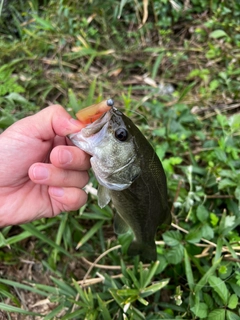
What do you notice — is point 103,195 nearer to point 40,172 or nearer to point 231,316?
point 40,172

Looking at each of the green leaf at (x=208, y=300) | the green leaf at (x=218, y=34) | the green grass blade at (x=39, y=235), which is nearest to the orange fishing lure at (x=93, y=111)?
the green grass blade at (x=39, y=235)

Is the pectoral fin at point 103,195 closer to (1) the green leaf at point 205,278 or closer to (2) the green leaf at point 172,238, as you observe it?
(2) the green leaf at point 172,238

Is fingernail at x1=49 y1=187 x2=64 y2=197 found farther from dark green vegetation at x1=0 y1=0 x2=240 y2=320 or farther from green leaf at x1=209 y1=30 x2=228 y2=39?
green leaf at x1=209 y1=30 x2=228 y2=39

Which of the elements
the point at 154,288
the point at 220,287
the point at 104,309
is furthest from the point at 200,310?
the point at 104,309

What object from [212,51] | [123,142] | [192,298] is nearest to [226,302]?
[192,298]

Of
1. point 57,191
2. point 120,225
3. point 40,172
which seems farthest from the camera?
point 120,225

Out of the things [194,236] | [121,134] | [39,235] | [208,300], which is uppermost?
[121,134]

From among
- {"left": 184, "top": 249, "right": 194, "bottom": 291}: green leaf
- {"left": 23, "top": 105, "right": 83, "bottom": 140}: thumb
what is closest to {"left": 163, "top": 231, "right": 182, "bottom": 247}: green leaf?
{"left": 184, "top": 249, "right": 194, "bottom": 291}: green leaf

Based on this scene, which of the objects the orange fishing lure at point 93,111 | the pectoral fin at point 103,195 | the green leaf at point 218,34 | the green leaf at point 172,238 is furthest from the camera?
the green leaf at point 218,34
